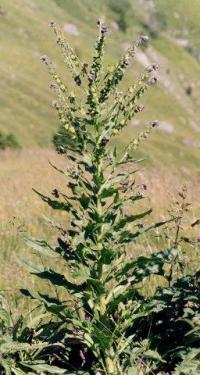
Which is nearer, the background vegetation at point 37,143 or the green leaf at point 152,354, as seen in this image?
the green leaf at point 152,354

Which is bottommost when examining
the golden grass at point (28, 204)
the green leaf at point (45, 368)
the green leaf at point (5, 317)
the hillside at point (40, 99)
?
the green leaf at point (45, 368)

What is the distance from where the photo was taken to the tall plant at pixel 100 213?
4.82 meters

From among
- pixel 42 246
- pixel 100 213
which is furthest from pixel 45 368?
pixel 100 213

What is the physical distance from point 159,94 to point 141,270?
7048 inches

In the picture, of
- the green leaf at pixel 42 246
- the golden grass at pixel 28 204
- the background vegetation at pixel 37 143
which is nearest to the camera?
the green leaf at pixel 42 246

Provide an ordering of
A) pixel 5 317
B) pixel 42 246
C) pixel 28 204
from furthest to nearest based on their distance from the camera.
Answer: pixel 28 204 → pixel 5 317 → pixel 42 246

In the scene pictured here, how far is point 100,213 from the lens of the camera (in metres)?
4.99

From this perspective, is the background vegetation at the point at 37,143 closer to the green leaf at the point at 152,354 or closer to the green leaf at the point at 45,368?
the green leaf at the point at 152,354

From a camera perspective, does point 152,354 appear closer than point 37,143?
Yes

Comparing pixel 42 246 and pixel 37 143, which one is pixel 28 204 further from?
pixel 37 143

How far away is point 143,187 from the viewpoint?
485 cm

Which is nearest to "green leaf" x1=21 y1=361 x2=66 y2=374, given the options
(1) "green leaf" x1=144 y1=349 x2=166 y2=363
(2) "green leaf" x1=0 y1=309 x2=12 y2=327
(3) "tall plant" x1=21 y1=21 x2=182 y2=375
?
(3) "tall plant" x1=21 y1=21 x2=182 y2=375

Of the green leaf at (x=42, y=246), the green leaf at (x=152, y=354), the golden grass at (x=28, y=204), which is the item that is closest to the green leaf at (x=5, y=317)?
the golden grass at (x=28, y=204)

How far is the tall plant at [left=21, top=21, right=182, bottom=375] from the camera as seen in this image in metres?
4.82
